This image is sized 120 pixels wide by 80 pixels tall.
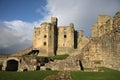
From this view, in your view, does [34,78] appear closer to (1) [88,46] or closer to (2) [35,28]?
(1) [88,46]

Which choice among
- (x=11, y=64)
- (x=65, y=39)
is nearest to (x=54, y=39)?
(x=65, y=39)

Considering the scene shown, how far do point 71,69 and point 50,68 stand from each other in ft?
13.0

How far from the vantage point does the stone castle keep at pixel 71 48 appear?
1537 inches

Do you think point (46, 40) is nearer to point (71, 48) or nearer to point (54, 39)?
point (54, 39)

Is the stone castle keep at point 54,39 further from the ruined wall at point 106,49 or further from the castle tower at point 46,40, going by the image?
the ruined wall at point 106,49

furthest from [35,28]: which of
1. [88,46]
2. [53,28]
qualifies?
[88,46]

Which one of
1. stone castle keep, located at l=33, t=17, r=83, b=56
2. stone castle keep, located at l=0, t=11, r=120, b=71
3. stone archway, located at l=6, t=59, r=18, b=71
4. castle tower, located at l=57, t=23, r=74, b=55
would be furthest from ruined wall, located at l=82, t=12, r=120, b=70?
stone archway, located at l=6, t=59, r=18, b=71

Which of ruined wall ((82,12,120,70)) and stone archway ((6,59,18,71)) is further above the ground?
ruined wall ((82,12,120,70))

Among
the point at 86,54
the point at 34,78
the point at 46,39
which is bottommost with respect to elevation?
the point at 34,78

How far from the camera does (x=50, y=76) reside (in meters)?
31.0

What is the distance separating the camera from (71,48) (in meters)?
61.2

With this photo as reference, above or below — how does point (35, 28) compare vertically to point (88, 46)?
above

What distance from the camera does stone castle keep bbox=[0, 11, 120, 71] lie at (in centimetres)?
3903

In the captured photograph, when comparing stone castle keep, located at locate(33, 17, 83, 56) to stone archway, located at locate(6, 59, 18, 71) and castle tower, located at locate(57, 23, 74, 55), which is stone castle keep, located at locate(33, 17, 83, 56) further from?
stone archway, located at locate(6, 59, 18, 71)
